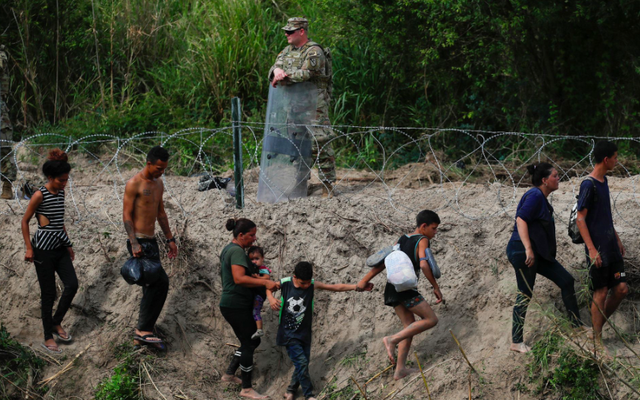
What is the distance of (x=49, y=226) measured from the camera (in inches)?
239

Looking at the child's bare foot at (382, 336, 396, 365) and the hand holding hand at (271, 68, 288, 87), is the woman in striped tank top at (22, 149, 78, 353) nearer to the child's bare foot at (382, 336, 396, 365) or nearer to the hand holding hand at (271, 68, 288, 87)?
the hand holding hand at (271, 68, 288, 87)

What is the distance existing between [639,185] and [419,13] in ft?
12.1

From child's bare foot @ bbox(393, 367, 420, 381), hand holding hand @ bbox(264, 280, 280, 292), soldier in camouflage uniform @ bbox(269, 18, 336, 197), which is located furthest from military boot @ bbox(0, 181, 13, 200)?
child's bare foot @ bbox(393, 367, 420, 381)

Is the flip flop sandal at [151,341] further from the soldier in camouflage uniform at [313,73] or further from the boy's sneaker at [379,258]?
the soldier in camouflage uniform at [313,73]

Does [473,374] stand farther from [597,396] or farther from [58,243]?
[58,243]

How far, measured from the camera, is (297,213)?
Result: 7156 mm

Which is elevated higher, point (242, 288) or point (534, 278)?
point (534, 278)

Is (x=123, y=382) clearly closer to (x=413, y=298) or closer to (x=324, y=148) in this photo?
(x=413, y=298)

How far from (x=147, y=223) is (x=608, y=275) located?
361cm

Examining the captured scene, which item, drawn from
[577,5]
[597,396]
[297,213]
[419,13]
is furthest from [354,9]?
[597,396]

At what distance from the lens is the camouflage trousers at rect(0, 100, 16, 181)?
8.61 m

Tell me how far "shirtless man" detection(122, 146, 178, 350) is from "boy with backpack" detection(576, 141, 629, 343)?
127 inches

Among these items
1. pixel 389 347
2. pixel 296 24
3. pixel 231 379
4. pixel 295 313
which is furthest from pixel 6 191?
pixel 389 347

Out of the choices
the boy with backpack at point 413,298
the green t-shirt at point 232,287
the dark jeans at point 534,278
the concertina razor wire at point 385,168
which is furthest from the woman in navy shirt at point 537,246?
the green t-shirt at point 232,287
